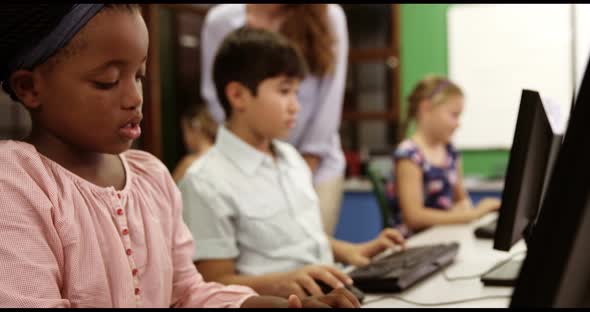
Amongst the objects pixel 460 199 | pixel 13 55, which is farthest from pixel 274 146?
pixel 460 199

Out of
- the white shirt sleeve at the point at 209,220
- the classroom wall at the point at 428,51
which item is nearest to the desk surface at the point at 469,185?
Result: the classroom wall at the point at 428,51

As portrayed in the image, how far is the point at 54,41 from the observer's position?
0.70 m

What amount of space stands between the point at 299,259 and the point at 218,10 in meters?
0.88

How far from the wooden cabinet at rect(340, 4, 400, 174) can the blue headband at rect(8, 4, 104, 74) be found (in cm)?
396

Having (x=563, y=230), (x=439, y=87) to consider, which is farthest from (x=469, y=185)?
(x=563, y=230)

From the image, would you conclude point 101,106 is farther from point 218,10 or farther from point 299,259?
point 218,10

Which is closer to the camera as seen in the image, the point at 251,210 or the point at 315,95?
the point at 251,210

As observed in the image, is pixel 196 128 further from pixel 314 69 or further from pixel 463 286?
pixel 463 286

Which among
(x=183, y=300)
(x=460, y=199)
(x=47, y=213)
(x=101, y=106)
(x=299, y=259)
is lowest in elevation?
(x=460, y=199)

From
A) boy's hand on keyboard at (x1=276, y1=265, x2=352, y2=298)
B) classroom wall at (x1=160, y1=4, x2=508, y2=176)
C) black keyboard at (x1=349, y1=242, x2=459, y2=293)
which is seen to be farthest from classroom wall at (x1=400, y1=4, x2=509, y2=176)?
boy's hand on keyboard at (x1=276, y1=265, x2=352, y2=298)

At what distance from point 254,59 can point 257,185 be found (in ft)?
0.92

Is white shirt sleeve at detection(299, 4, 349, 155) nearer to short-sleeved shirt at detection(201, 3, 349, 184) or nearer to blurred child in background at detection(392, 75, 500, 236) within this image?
short-sleeved shirt at detection(201, 3, 349, 184)

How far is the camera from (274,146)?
1.50m

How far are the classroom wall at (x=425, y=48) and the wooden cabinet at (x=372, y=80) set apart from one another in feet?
0.22
